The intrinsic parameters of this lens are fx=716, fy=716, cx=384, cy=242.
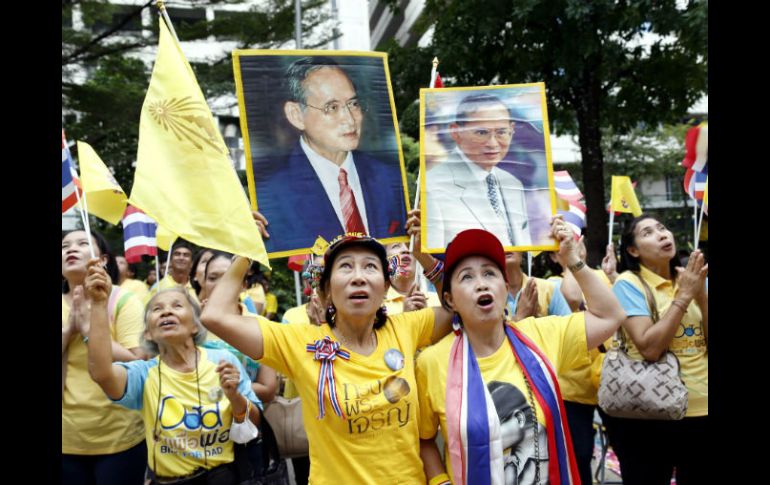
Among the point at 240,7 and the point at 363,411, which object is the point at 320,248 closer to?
the point at 363,411

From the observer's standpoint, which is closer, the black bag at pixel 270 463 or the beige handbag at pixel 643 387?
the black bag at pixel 270 463

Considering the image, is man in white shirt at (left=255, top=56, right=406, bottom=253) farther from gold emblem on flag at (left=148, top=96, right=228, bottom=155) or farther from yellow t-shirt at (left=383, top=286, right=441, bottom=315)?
yellow t-shirt at (left=383, top=286, right=441, bottom=315)

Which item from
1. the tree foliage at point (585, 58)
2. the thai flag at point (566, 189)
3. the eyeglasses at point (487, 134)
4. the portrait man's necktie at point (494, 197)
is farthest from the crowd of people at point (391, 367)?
the tree foliage at point (585, 58)

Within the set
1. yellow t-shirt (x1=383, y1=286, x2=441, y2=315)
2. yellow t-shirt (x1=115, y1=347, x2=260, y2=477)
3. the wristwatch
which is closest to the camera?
the wristwatch

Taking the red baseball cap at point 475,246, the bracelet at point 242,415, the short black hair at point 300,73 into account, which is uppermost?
the short black hair at point 300,73

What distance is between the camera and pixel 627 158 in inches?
1097

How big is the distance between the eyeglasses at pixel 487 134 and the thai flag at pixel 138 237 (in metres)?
3.81

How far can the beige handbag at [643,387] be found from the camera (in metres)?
3.88

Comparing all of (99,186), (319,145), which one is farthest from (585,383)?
(99,186)

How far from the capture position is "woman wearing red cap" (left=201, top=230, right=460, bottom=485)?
287 centimetres

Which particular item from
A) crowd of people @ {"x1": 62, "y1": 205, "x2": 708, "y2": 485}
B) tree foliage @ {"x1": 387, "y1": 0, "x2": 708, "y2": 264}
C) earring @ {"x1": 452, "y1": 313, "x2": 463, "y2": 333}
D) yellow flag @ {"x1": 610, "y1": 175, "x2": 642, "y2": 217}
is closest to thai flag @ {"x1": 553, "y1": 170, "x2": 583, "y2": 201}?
yellow flag @ {"x1": 610, "y1": 175, "x2": 642, "y2": 217}

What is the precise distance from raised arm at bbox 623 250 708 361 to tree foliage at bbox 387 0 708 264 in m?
6.95

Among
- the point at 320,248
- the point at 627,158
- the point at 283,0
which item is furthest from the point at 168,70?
the point at 627,158

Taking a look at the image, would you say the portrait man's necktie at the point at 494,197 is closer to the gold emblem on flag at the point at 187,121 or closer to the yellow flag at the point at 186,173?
the yellow flag at the point at 186,173
